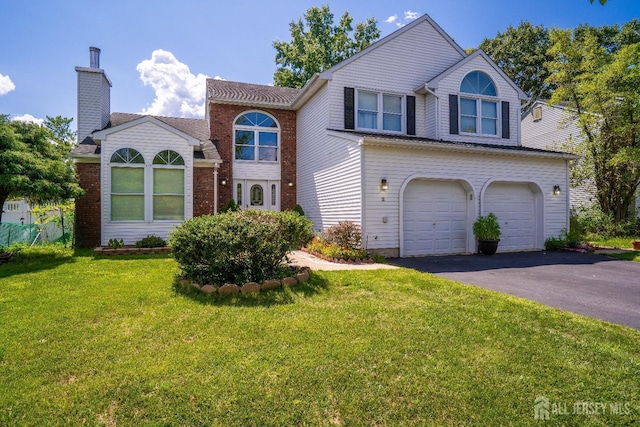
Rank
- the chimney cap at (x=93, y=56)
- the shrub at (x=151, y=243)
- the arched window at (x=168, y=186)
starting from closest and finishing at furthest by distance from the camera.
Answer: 1. the shrub at (x=151, y=243)
2. the arched window at (x=168, y=186)
3. the chimney cap at (x=93, y=56)

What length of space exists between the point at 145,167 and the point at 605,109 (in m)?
19.8

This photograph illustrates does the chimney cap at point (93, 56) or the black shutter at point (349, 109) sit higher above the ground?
the chimney cap at point (93, 56)

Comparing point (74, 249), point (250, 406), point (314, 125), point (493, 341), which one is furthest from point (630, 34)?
point (74, 249)

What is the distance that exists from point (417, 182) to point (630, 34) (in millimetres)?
28859

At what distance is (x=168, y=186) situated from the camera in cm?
1180

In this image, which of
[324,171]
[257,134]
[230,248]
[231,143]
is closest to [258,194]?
[231,143]

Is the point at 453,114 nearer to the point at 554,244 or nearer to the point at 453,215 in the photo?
the point at 453,215

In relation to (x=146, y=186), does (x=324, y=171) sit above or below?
above

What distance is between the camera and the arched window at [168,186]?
38.3ft

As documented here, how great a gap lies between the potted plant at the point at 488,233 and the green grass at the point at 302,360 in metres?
5.88

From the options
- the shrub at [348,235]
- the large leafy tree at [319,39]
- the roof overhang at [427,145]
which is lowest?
the shrub at [348,235]

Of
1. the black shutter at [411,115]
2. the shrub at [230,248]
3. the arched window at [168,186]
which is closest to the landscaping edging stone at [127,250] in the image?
the arched window at [168,186]

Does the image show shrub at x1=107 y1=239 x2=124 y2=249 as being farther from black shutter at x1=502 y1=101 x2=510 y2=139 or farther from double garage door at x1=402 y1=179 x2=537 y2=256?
black shutter at x1=502 y1=101 x2=510 y2=139

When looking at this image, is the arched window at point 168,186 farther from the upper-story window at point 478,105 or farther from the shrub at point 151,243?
the upper-story window at point 478,105
